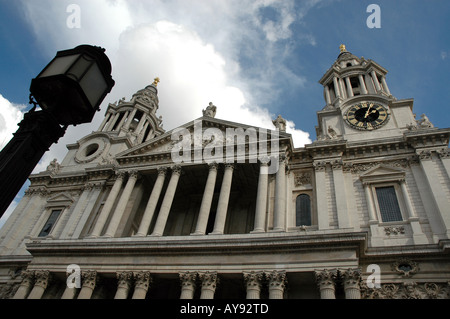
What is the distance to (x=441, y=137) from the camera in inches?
861

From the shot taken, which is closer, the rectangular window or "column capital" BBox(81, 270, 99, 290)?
"column capital" BBox(81, 270, 99, 290)

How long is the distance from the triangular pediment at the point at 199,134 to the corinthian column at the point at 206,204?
2.42m

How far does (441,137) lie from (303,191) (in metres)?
8.93

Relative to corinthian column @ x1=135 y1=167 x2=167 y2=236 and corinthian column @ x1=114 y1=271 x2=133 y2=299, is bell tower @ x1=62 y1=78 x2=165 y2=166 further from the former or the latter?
corinthian column @ x1=114 y1=271 x2=133 y2=299

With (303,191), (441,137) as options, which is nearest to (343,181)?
(303,191)

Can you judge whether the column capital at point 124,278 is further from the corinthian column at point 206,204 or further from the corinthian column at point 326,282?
the corinthian column at point 326,282

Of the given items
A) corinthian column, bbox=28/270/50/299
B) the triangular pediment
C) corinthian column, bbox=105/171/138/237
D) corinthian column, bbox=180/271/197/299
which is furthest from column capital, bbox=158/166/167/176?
corinthian column, bbox=28/270/50/299

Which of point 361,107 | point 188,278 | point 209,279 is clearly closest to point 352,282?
point 209,279

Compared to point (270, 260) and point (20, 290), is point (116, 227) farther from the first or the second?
point (270, 260)

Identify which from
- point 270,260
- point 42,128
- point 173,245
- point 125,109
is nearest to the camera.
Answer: point 42,128

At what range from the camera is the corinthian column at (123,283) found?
1872cm

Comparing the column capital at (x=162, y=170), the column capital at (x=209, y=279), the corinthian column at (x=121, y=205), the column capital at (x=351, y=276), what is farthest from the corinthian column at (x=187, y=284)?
the column capital at (x=162, y=170)

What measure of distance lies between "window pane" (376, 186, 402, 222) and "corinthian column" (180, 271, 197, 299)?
440 inches

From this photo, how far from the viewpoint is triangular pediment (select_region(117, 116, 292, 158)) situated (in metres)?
25.3
